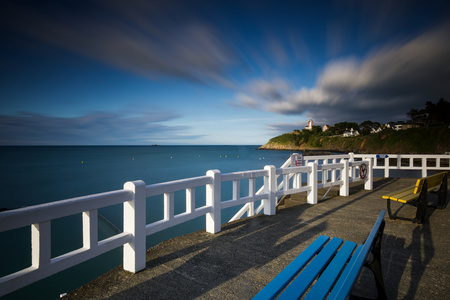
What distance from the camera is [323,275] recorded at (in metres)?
2.01

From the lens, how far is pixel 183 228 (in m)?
13.1

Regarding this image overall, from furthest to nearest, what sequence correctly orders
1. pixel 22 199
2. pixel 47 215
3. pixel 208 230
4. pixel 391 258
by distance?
pixel 22 199, pixel 208 230, pixel 391 258, pixel 47 215

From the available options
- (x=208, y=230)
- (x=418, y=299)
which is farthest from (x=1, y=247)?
(x=418, y=299)

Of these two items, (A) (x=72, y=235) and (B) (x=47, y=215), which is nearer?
(B) (x=47, y=215)


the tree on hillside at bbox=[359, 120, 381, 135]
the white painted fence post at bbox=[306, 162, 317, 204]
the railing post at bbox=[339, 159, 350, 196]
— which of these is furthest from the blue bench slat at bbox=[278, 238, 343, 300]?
the tree on hillside at bbox=[359, 120, 381, 135]

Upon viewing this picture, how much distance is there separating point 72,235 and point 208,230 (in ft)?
33.1

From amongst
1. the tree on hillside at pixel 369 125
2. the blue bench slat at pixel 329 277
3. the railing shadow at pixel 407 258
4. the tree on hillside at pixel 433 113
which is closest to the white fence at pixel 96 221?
the blue bench slat at pixel 329 277

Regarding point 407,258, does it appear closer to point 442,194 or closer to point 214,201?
point 214,201

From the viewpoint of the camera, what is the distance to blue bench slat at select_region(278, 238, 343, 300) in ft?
5.45

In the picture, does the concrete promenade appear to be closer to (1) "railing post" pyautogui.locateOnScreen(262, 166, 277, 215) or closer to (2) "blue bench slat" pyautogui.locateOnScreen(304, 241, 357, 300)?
(1) "railing post" pyautogui.locateOnScreen(262, 166, 277, 215)

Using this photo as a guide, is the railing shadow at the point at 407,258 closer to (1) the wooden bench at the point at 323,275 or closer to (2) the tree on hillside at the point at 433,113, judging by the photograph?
(1) the wooden bench at the point at 323,275

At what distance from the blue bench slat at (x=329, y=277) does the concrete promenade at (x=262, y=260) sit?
91 centimetres

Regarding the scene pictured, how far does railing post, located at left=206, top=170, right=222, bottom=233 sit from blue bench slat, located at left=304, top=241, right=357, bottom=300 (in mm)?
2582

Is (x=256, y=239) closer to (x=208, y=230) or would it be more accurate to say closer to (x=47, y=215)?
(x=208, y=230)
